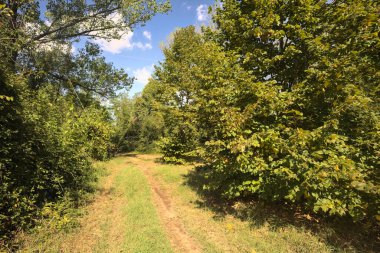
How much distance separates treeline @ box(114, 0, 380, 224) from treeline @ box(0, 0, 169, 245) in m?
4.90

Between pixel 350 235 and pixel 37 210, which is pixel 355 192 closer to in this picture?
pixel 350 235

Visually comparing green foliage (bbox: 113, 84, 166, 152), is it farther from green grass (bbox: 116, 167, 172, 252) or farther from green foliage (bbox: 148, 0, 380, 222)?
green foliage (bbox: 148, 0, 380, 222)

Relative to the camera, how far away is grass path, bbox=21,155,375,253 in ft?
19.7

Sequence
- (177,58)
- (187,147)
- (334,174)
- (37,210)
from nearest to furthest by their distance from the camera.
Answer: (334,174)
(37,210)
(187,147)
(177,58)

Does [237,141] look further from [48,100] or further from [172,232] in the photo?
[48,100]

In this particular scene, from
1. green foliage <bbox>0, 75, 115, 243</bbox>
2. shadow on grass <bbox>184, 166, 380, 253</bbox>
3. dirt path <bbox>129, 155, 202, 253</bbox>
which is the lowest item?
dirt path <bbox>129, 155, 202, 253</bbox>

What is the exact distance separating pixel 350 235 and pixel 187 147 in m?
13.8

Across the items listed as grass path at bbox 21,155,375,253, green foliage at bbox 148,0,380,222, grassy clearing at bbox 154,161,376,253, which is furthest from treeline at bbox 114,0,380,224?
grass path at bbox 21,155,375,253

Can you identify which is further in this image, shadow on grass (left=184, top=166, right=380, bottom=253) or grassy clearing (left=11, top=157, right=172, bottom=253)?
shadow on grass (left=184, top=166, right=380, bottom=253)

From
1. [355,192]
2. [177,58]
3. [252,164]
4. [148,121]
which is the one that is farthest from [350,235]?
[148,121]

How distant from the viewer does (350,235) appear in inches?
260

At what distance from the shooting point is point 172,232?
7.14 metres

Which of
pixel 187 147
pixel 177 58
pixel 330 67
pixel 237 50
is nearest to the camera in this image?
pixel 330 67

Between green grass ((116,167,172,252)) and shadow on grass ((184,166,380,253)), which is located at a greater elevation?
shadow on grass ((184,166,380,253))
